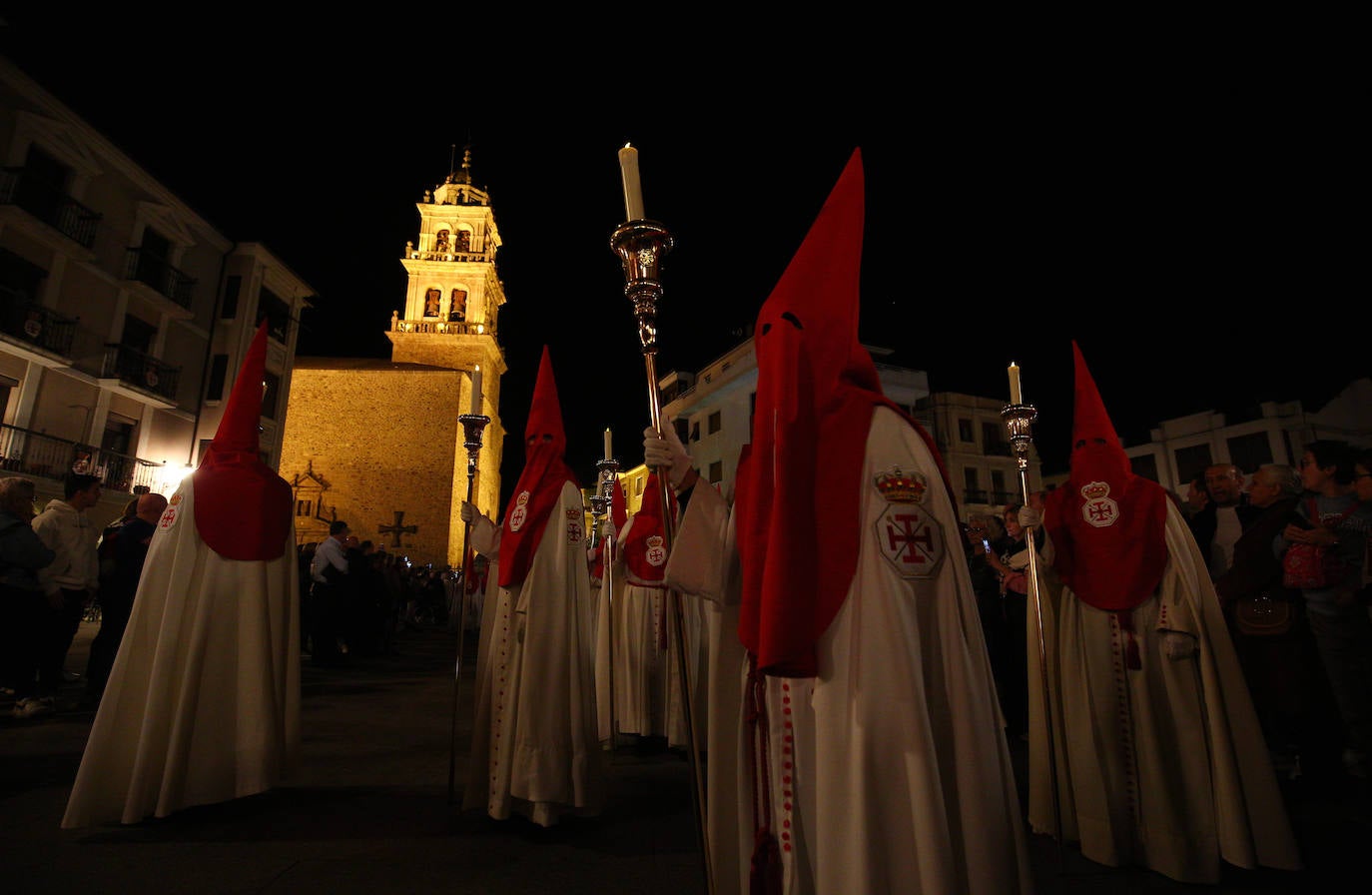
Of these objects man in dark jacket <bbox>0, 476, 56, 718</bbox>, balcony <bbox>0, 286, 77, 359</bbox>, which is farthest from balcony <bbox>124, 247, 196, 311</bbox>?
man in dark jacket <bbox>0, 476, 56, 718</bbox>

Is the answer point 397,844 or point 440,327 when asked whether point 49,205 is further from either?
point 440,327

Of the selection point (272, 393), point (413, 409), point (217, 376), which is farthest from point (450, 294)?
point (217, 376)

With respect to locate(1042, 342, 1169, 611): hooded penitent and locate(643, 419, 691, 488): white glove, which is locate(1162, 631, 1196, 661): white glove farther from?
locate(643, 419, 691, 488): white glove

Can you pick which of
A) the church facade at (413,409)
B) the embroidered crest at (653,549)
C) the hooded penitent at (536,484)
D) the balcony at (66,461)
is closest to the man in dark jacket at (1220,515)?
the embroidered crest at (653,549)

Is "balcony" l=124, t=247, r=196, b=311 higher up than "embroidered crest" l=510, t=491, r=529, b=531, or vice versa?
"balcony" l=124, t=247, r=196, b=311

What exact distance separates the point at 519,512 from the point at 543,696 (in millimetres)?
926

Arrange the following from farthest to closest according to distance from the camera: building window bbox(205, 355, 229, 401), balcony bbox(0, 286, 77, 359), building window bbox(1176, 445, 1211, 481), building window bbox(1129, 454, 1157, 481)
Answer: building window bbox(1129, 454, 1157, 481) → building window bbox(1176, 445, 1211, 481) → building window bbox(205, 355, 229, 401) → balcony bbox(0, 286, 77, 359)

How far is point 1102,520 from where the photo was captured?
3.10 metres

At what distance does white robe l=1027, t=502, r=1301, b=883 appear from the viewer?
262 cm

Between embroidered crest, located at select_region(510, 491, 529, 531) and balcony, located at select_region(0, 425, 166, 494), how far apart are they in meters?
12.0

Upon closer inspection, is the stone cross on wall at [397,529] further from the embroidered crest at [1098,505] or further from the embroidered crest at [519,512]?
the embroidered crest at [1098,505]

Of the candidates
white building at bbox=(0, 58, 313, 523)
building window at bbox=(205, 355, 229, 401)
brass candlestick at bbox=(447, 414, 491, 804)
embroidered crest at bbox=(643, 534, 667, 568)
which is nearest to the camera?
brass candlestick at bbox=(447, 414, 491, 804)

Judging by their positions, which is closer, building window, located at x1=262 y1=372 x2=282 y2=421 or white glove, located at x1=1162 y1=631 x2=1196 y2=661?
white glove, located at x1=1162 y1=631 x2=1196 y2=661

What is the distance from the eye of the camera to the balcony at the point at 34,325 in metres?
14.1
